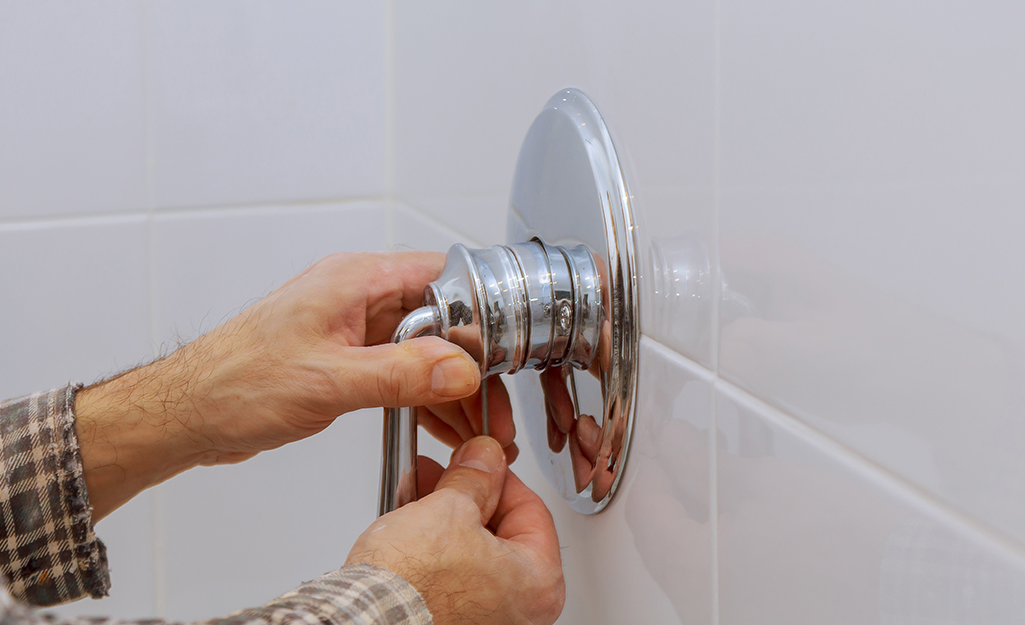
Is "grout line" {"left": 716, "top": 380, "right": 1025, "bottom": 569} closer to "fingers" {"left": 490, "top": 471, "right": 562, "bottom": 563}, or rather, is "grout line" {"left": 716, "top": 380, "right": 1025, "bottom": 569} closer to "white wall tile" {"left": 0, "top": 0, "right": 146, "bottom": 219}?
"fingers" {"left": 490, "top": 471, "right": 562, "bottom": 563}

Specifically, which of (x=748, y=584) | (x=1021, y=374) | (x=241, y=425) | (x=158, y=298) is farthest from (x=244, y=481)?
(x=1021, y=374)

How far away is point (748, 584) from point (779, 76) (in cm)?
17

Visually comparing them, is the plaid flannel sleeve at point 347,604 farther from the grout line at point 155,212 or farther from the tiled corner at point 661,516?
the grout line at point 155,212

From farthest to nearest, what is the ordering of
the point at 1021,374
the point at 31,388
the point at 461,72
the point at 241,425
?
the point at 31,388
the point at 461,72
the point at 241,425
the point at 1021,374

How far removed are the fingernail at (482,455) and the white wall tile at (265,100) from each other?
0.37 m

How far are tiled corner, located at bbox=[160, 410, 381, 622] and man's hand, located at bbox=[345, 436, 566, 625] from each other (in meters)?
0.36

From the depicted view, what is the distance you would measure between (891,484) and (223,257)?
0.59 m

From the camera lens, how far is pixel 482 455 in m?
0.42

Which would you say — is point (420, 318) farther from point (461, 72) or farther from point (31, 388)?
point (31, 388)

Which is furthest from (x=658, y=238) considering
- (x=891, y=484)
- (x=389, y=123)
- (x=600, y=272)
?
(x=389, y=123)

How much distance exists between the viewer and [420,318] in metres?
0.38

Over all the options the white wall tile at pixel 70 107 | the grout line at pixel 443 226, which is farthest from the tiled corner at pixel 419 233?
the white wall tile at pixel 70 107

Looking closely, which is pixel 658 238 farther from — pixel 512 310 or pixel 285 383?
pixel 285 383

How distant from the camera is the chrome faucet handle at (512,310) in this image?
0.37 meters
